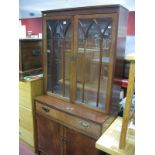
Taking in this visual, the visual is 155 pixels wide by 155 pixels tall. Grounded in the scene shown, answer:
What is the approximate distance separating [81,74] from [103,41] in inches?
16.5

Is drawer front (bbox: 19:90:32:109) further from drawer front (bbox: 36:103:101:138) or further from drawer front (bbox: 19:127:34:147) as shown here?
drawer front (bbox: 19:127:34:147)

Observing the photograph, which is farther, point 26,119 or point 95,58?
point 26,119

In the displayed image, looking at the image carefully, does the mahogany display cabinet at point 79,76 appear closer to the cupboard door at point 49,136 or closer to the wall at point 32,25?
the cupboard door at point 49,136

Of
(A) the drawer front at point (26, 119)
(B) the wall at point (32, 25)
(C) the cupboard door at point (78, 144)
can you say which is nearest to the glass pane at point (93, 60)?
(C) the cupboard door at point (78, 144)

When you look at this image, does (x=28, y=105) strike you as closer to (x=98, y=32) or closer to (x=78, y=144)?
(x=78, y=144)

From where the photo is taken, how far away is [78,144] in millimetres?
1666

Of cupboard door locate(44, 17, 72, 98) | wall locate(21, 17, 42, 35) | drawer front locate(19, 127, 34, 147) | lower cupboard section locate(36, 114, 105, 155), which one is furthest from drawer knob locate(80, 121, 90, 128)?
wall locate(21, 17, 42, 35)

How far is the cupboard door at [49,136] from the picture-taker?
1.85m

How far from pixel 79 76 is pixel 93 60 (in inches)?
9.2

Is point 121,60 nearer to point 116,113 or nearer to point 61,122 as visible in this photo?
point 116,113

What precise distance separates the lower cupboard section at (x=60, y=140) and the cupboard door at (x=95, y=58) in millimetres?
342

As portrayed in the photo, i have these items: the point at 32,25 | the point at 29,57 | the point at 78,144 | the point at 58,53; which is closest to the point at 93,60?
the point at 58,53

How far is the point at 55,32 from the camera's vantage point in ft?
6.07
